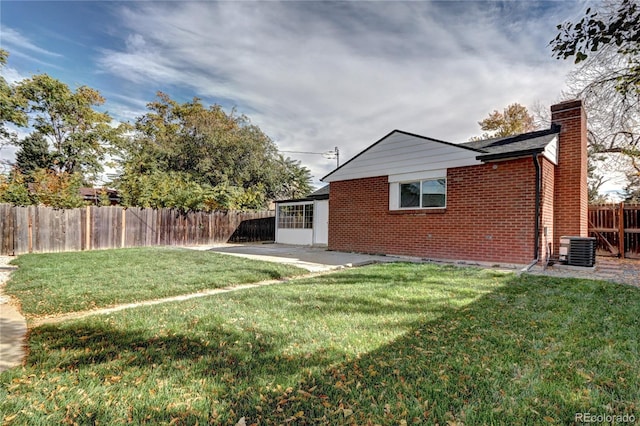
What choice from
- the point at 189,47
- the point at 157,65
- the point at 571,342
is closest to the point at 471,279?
the point at 571,342

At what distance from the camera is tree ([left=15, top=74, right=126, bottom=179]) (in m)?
22.6

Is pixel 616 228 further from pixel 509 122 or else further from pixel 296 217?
pixel 509 122

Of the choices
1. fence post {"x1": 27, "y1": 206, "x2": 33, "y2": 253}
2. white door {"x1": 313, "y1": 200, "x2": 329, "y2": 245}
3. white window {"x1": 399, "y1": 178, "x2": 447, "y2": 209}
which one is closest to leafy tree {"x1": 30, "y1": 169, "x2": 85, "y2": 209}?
fence post {"x1": 27, "y1": 206, "x2": 33, "y2": 253}

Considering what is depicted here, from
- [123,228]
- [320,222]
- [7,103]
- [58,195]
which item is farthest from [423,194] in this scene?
[7,103]

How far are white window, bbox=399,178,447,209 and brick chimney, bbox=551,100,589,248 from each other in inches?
119

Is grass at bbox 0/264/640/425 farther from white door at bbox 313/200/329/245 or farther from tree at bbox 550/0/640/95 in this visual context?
white door at bbox 313/200/329/245

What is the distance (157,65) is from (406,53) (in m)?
11.3

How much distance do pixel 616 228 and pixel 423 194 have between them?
22.2ft

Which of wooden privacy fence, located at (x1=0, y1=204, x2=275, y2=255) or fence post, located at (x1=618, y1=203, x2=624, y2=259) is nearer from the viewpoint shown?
fence post, located at (x1=618, y1=203, x2=624, y2=259)

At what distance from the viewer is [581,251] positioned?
289 inches

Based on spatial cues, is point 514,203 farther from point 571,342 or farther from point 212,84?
point 212,84

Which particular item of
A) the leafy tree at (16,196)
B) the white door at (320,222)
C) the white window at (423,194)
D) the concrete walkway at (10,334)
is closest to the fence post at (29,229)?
the leafy tree at (16,196)

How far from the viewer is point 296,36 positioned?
926cm

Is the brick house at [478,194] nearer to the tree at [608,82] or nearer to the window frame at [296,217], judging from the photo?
the tree at [608,82]
